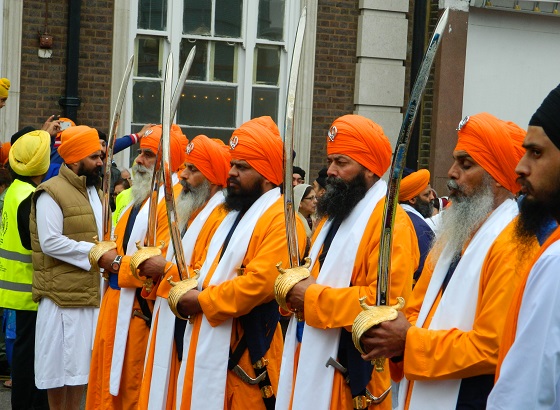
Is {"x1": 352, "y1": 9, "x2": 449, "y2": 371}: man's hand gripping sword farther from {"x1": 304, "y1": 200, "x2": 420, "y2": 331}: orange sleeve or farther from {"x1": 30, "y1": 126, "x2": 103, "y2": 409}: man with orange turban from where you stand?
{"x1": 30, "y1": 126, "x2": 103, "y2": 409}: man with orange turban

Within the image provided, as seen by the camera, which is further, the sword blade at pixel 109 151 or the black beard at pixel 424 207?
the black beard at pixel 424 207

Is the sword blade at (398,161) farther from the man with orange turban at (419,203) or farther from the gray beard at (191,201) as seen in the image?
the gray beard at (191,201)

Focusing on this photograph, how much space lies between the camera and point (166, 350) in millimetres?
5961

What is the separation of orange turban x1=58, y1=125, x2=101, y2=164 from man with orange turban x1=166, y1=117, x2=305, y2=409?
209cm

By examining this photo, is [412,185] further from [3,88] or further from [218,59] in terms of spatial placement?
[218,59]

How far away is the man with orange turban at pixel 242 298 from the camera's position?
5.38 meters

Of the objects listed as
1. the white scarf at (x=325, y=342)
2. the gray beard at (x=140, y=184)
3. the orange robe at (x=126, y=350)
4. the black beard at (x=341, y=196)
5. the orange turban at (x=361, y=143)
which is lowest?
the orange robe at (x=126, y=350)

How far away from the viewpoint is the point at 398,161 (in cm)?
373

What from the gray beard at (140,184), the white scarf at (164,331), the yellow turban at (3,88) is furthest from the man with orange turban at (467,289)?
the yellow turban at (3,88)

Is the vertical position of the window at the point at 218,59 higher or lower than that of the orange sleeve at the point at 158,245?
higher

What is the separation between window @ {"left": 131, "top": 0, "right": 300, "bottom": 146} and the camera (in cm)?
1263

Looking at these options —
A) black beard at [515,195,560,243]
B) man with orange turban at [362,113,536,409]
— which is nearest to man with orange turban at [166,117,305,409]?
man with orange turban at [362,113,536,409]

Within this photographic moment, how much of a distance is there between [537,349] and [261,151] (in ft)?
10.8

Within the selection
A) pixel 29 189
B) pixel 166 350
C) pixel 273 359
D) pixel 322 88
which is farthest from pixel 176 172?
pixel 322 88
